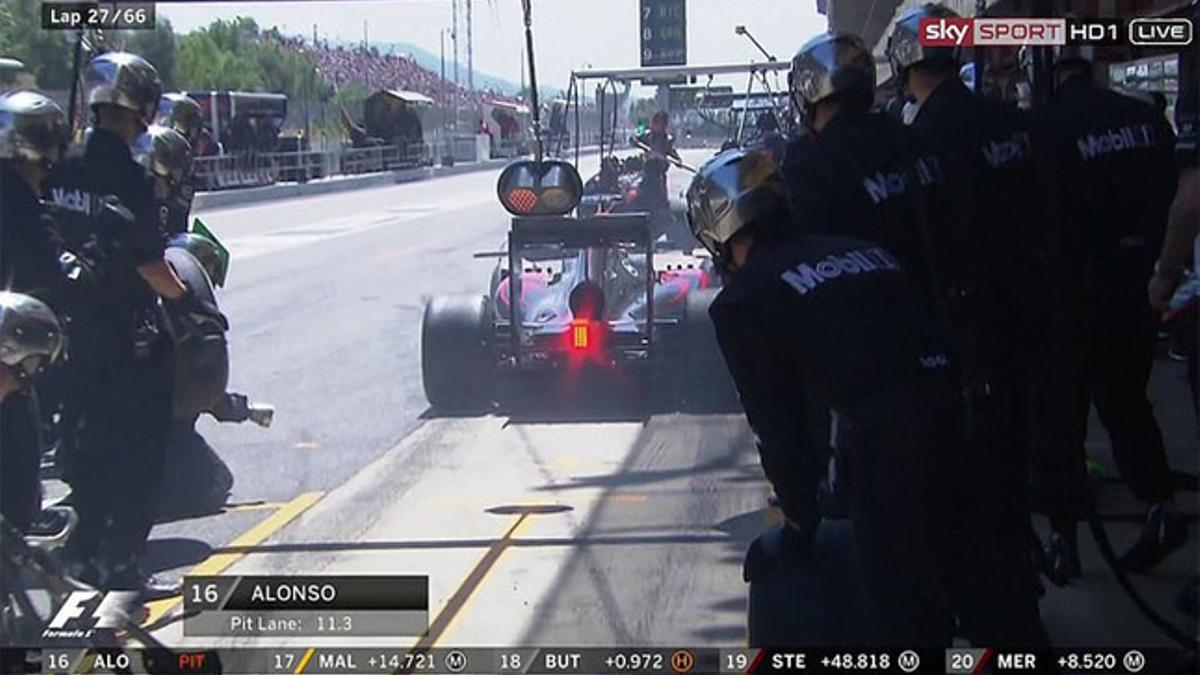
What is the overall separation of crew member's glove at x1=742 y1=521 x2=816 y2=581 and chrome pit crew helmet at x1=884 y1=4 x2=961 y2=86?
3.89 ft

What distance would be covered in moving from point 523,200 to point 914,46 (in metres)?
1.46

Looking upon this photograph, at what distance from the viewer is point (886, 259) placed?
3.76 metres

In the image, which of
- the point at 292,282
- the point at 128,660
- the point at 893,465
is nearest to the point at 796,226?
the point at 893,465

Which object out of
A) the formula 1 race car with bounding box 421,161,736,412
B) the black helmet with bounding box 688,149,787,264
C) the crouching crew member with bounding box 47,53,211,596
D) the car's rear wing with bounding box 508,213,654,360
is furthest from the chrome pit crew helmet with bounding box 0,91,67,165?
the black helmet with bounding box 688,149,787,264

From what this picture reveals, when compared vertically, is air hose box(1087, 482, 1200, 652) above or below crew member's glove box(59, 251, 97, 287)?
below

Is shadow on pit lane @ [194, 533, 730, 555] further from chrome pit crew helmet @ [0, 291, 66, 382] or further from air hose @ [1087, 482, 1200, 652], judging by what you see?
air hose @ [1087, 482, 1200, 652]

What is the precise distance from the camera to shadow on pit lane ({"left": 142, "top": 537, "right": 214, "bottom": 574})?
4758 millimetres

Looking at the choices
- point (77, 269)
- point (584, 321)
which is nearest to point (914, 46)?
point (77, 269)

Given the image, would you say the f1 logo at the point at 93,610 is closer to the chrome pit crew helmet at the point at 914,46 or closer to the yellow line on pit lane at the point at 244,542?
the yellow line on pit lane at the point at 244,542

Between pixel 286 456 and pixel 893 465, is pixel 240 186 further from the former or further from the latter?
pixel 893 465

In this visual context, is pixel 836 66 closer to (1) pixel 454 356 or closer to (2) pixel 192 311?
(2) pixel 192 311

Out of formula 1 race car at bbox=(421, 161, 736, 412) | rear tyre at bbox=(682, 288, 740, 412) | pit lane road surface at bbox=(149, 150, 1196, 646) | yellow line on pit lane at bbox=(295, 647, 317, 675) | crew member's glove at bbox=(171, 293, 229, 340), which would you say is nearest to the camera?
yellow line on pit lane at bbox=(295, 647, 317, 675)

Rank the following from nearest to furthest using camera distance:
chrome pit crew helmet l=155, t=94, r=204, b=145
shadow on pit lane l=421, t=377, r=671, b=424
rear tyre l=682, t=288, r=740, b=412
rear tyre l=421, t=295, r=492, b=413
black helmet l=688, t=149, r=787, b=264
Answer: black helmet l=688, t=149, r=787, b=264 < chrome pit crew helmet l=155, t=94, r=204, b=145 < rear tyre l=682, t=288, r=740, b=412 < shadow on pit lane l=421, t=377, r=671, b=424 < rear tyre l=421, t=295, r=492, b=413

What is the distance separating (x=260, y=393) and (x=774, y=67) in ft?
6.57
